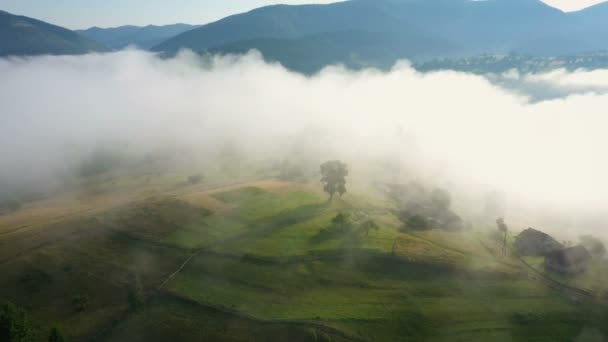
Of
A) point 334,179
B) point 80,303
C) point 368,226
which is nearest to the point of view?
point 80,303

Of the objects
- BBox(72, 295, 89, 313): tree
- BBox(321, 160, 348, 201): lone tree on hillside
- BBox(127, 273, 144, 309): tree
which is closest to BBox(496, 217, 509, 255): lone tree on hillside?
BBox(321, 160, 348, 201): lone tree on hillside

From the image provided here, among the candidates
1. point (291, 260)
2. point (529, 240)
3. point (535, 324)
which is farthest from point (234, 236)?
point (529, 240)

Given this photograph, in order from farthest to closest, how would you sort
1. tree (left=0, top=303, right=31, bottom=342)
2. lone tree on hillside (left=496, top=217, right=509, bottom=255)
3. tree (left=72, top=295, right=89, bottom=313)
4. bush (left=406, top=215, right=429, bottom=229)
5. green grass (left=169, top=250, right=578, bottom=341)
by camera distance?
bush (left=406, top=215, right=429, bottom=229)
lone tree on hillside (left=496, top=217, right=509, bottom=255)
tree (left=72, top=295, right=89, bottom=313)
green grass (left=169, top=250, right=578, bottom=341)
tree (left=0, top=303, right=31, bottom=342)

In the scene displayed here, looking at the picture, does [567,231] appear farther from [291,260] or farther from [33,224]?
[33,224]

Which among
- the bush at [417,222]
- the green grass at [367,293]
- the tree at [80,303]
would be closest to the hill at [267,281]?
the green grass at [367,293]

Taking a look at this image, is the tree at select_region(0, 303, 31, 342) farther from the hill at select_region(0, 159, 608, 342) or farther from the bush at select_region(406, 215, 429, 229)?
the bush at select_region(406, 215, 429, 229)

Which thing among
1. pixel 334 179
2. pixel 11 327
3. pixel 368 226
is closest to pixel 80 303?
pixel 11 327

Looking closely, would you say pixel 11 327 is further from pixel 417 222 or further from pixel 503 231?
pixel 503 231

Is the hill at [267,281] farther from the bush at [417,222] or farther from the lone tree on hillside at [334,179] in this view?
the lone tree on hillside at [334,179]
